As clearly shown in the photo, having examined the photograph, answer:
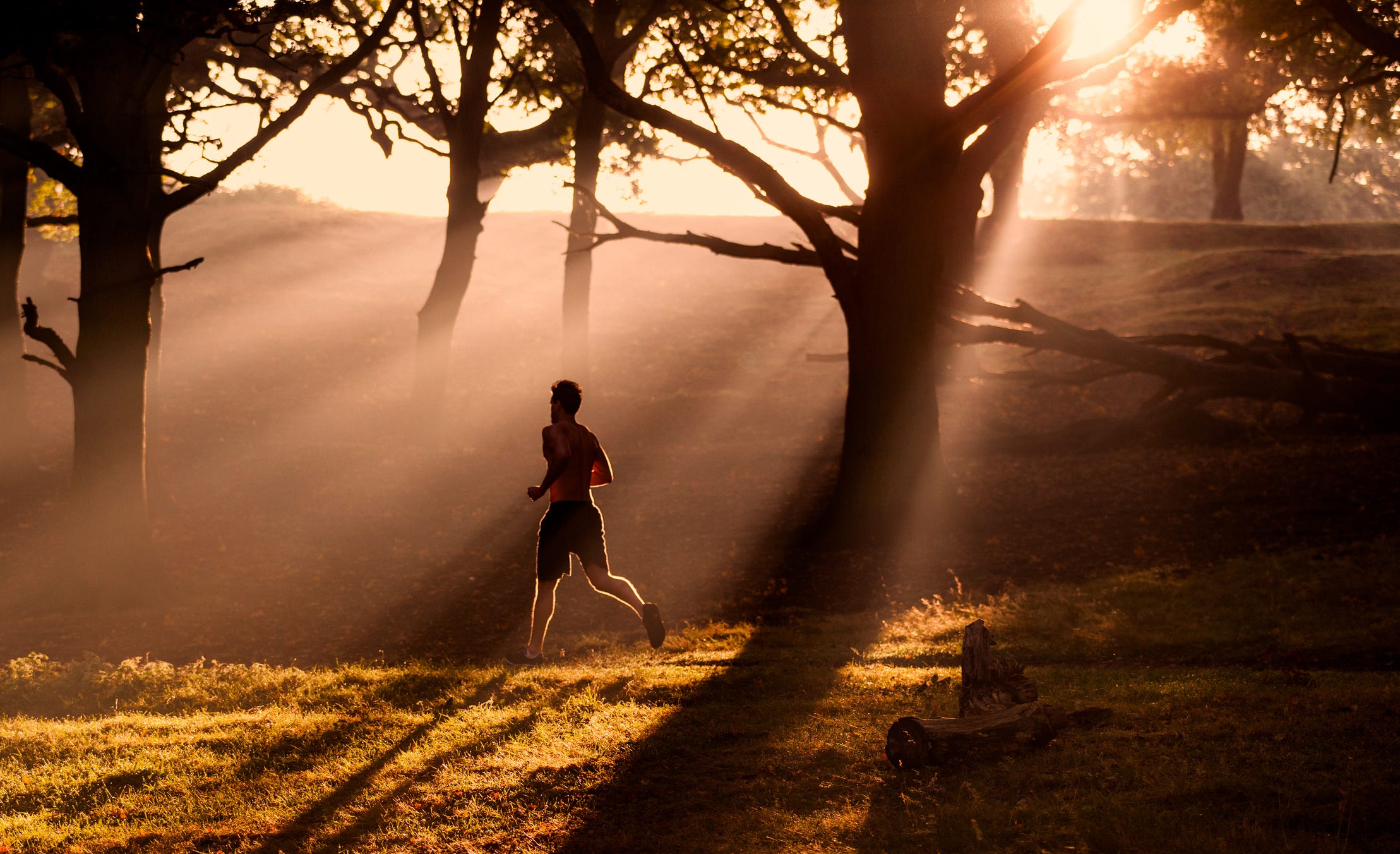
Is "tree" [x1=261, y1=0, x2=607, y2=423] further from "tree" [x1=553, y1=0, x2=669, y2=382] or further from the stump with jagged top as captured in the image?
the stump with jagged top

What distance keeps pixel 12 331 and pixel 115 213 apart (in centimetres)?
787

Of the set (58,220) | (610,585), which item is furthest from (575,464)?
(58,220)

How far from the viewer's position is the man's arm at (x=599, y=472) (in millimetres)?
8062

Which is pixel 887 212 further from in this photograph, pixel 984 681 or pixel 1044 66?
pixel 984 681

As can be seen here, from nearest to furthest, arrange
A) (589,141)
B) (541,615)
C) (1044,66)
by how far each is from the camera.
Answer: (541,615) → (1044,66) → (589,141)

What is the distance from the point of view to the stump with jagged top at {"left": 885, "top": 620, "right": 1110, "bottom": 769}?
17.2 ft

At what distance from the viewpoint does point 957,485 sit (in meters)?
14.6

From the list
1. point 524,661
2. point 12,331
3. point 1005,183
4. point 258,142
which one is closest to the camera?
point 524,661

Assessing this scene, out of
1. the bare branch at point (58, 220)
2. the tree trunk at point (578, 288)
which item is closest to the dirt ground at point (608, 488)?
the tree trunk at point (578, 288)

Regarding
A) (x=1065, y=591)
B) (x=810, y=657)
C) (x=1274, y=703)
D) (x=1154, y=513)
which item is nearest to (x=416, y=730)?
(x=810, y=657)

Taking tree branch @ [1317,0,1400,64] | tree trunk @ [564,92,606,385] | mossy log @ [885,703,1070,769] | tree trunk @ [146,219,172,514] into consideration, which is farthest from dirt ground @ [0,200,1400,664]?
mossy log @ [885,703,1070,769]

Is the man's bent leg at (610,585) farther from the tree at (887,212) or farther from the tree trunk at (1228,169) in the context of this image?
the tree trunk at (1228,169)

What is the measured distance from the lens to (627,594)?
809 centimetres

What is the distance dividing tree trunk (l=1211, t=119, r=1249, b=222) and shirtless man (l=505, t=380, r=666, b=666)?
124 feet
